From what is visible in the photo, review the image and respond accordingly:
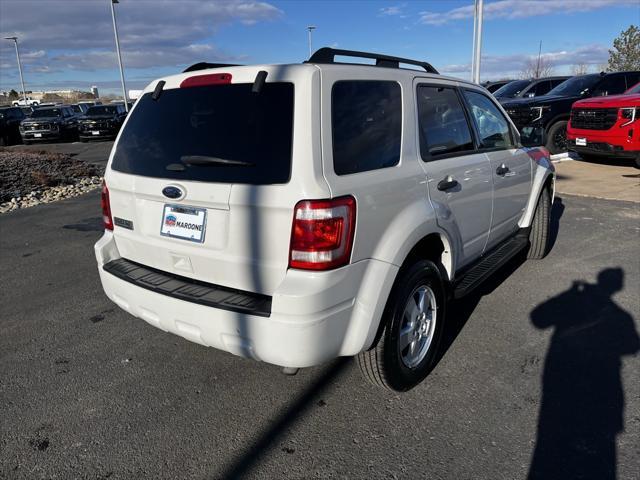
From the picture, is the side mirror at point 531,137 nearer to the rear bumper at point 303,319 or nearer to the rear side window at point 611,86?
the rear bumper at point 303,319

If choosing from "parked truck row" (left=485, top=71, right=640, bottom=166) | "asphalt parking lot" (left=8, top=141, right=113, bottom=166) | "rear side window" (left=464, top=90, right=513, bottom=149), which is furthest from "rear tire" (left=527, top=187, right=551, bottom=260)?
"asphalt parking lot" (left=8, top=141, right=113, bottom=166)

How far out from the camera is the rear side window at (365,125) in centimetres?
248

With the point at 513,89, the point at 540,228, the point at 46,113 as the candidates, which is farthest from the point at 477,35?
the point at 46,113

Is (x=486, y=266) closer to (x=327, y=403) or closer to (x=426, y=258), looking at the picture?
(x=426, y=258)

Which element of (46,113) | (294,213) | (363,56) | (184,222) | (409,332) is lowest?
(409,332)

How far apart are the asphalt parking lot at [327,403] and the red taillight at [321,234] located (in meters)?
1.00

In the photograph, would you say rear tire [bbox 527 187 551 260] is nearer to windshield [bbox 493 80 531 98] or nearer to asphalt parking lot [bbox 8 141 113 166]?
windshield [bbox 493 80 531 98]

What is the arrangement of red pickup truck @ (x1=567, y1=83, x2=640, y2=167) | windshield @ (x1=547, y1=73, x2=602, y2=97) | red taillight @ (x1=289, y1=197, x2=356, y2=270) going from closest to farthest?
red taillight @ (x1=289, y1=197, x2=356, y2=270) < red pickup truck @ (x1=567, y1=83, x2=640, y2=167) < windshield @ (x1=547, y1=73, x2=602, y2=97)

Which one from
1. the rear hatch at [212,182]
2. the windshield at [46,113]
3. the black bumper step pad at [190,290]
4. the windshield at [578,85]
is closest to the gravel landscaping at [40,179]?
the black bumper step pad at [190,290]

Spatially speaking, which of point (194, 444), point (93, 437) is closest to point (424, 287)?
point (194, 444)

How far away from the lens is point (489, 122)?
4.18 meters

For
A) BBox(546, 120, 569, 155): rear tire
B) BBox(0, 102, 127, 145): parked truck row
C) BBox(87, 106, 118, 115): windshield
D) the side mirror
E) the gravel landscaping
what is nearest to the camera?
the side mirror

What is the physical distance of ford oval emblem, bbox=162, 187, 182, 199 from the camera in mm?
2652

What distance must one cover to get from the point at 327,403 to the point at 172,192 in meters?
1.50
